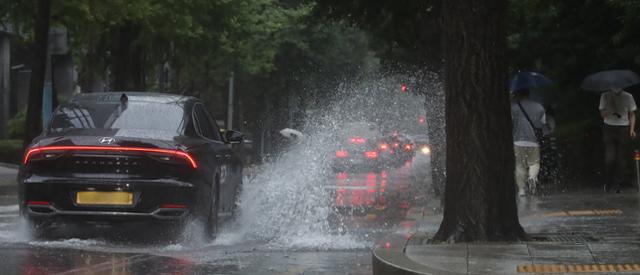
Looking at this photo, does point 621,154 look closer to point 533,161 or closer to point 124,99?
point 533,161

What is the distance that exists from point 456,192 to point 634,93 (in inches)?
433

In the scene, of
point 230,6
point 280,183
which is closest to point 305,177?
point 280,183

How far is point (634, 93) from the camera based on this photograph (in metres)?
20.2

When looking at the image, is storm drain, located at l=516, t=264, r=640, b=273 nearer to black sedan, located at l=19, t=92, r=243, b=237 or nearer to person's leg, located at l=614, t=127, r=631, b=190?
black sedan, located at l=19, t=92, r=243, b=237

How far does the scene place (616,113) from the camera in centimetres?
1661

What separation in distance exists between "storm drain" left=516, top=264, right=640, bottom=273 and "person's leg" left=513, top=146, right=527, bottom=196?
7576 mm

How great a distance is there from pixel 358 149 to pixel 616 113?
14.4 meters

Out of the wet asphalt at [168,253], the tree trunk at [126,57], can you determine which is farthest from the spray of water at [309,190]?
the tree trunk at [126,57]

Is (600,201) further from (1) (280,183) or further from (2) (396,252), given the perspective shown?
(2) (396,252)

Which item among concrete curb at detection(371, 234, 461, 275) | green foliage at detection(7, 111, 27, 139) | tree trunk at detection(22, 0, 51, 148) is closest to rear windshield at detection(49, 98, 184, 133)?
concrete curb at detection(371, 234, 461, 275)

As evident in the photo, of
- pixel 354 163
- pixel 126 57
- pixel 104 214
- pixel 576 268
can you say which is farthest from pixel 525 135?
pixel 126 57

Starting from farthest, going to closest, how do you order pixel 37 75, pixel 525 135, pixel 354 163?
pixel 354 163, pixel 37 75, pixel 525 135

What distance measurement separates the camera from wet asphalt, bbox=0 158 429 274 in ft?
31.0

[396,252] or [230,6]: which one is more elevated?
[230,6]
